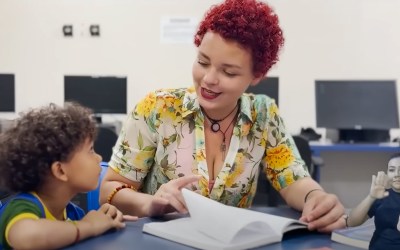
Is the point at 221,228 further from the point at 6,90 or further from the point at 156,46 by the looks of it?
the point at 6,90

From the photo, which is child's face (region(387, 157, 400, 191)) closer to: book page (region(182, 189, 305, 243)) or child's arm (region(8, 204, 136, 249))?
book page (region(182, 189, 305, 243))

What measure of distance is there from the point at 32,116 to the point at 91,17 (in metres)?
3.75

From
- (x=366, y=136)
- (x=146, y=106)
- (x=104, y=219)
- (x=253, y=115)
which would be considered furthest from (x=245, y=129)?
(x=366, y=136)

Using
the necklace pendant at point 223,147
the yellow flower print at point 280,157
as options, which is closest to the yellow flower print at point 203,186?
the necklace pendant at point 223,147

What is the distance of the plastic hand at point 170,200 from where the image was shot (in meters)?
1.05

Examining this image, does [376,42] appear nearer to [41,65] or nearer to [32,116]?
[41,65]

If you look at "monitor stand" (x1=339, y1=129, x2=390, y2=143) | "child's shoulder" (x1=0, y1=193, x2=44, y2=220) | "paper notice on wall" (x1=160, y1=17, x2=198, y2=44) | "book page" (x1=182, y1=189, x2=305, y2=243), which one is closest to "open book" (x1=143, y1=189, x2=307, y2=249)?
"book page" (x1=182, y1=189, x2=305, y2=243)

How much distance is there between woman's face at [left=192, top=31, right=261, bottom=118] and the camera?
1.21 m

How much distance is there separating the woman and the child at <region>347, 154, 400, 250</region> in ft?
1.67

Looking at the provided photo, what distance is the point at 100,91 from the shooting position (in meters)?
4.37

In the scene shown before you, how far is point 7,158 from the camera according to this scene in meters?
0.87

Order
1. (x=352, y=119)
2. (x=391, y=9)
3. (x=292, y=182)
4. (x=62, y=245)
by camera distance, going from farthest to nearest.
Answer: (x=391, y=9), (x=352, y=119), (x=292, y=182), (x=62, y=245)

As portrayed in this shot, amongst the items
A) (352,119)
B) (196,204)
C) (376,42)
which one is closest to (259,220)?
(196,204)

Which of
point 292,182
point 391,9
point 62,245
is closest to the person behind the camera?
point 62,245
